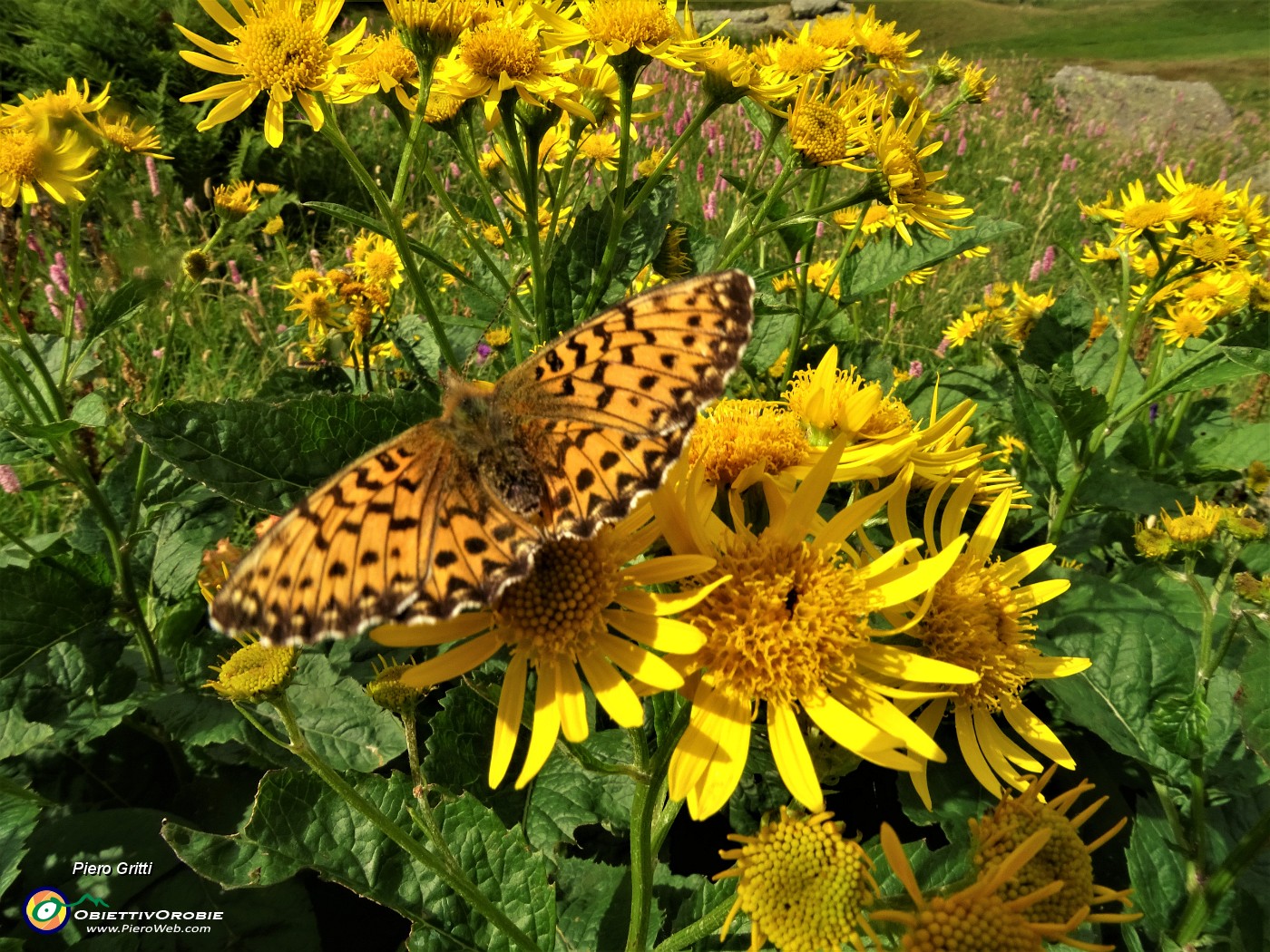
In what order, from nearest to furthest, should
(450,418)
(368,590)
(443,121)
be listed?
(368,590), (450,418), (443,121)

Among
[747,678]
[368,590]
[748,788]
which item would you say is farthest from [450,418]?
[748,788]

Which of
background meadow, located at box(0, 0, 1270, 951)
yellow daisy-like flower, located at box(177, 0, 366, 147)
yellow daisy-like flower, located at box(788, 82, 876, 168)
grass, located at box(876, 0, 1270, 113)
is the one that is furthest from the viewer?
grass, located at box(876, 0, 1270, 113)

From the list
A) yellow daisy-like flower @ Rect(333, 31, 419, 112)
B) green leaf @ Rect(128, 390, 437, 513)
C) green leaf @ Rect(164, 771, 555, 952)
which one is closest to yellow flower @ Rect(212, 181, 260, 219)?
yellow daisy-like flower @ Rect(333, 31, 419, 112)

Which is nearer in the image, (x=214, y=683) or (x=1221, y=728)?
(x=214, y=683)

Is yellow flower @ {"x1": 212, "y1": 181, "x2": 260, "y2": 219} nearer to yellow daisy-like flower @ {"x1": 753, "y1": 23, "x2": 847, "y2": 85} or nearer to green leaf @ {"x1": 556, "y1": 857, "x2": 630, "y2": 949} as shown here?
yellow daisy-like flower @ {"x1": 753, "y1": 23, "x2": 847, "y2": 85}

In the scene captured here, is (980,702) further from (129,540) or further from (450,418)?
(129,540)

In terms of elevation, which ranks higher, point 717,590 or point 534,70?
point 534,70

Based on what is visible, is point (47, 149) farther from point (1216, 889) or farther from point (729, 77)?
point (1216, 889)

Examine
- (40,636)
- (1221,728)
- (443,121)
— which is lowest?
(1221,728)
